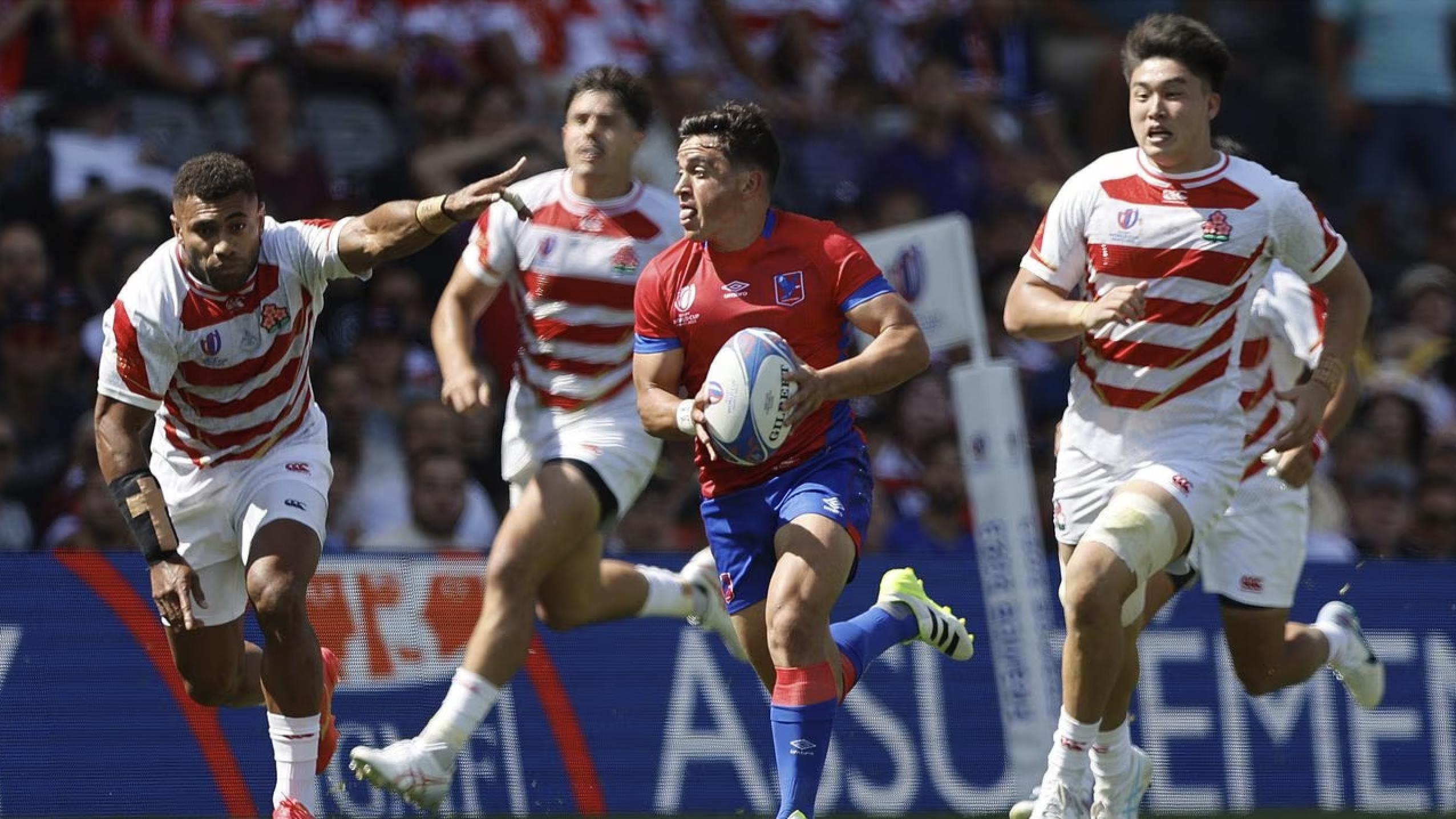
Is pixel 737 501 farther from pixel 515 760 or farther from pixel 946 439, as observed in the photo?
pixel 946 439

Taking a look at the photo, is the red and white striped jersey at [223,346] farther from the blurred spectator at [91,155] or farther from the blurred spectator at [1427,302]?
the blurred spectator at [1427,302]

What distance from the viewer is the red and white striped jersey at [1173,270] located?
6.84m

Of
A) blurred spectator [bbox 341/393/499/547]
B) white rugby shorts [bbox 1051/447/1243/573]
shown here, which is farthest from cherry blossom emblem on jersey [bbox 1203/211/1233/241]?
blurred spectator [bbox 341/393/499/547]

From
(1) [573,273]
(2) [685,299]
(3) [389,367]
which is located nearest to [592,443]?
(1) [573,273]

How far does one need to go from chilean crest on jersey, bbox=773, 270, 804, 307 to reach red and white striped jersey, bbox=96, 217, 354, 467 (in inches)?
55.8

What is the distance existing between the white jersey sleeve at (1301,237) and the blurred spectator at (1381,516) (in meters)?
4.65

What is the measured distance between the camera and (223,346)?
22.8ft

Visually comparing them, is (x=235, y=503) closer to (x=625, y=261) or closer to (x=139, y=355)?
(x=139, y=355)

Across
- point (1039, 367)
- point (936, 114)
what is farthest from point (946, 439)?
Answer: point (936, 114)

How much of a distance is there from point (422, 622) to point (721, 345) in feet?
8.52

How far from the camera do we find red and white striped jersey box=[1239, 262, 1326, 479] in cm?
799

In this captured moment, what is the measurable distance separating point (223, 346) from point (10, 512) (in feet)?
12.6

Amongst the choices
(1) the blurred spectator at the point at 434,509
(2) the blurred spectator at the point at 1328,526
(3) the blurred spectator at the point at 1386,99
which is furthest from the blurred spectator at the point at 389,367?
(3) the blurred spectator at the point at 1386,99

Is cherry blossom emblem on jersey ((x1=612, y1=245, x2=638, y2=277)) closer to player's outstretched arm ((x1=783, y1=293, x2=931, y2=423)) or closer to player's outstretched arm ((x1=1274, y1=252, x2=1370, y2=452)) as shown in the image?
player's outstretched arm ((x1=783, y1=293, x2=931, y2=423))
